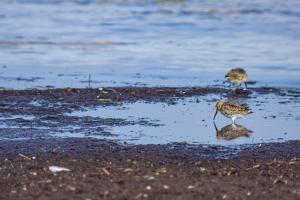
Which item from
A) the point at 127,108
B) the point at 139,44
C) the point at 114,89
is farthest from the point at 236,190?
the point at 139,44

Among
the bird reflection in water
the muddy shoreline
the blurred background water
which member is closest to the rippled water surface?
the bird reflection in water

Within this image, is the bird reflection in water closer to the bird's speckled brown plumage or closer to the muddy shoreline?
the bird's speckled brown plumage

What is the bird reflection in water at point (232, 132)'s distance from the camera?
1370 cm

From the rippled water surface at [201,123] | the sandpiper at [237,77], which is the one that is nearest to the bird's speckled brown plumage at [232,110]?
the rippled water surface at [201,123]

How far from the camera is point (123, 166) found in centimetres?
1054

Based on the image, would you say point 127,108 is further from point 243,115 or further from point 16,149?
point 16,149

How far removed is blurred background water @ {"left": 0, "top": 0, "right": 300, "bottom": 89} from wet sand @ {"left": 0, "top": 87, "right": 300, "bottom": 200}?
4633mm

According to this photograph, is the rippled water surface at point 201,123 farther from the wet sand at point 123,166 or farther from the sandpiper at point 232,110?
the wet sand at point 123,166

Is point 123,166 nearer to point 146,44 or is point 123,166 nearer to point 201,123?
point 201,123

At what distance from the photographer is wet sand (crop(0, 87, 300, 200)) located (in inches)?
361

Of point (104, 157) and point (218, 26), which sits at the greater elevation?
point (218, 26)

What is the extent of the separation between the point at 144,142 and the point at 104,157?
4.38ft

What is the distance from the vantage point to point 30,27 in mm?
32406

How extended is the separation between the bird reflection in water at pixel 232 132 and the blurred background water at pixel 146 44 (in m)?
4.45
